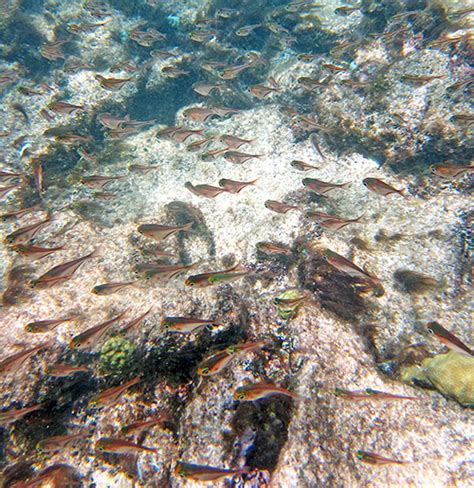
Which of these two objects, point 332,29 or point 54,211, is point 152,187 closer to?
point 54,211

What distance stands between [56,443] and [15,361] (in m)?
1.06

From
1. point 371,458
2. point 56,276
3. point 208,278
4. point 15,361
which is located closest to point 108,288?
point 56,276

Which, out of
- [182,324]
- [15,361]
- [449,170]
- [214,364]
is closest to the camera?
[214,364]

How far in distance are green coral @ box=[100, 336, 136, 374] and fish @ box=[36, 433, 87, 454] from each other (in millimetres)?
706

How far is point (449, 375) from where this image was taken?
3662 mm

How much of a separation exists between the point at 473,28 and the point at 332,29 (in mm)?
5718

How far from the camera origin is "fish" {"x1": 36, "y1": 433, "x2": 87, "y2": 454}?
287 cm

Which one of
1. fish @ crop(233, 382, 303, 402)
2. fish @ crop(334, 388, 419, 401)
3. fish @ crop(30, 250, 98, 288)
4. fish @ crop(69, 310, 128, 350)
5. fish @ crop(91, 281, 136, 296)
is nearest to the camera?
fish @ crop(233, 382, 303, 402)

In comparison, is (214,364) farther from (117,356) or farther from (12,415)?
(12,415)

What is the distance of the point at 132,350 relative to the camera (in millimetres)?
3473

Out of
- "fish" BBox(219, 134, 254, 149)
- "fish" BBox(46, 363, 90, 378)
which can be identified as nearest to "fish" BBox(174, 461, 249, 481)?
"fish" BBox(46, 363, 90, 378)

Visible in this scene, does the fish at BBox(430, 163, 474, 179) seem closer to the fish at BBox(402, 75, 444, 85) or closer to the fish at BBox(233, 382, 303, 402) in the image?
the fish at BBox(402, 75, 444, 85)

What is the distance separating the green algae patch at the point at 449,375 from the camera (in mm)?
3527

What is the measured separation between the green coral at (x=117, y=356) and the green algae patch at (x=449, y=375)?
150 inches
